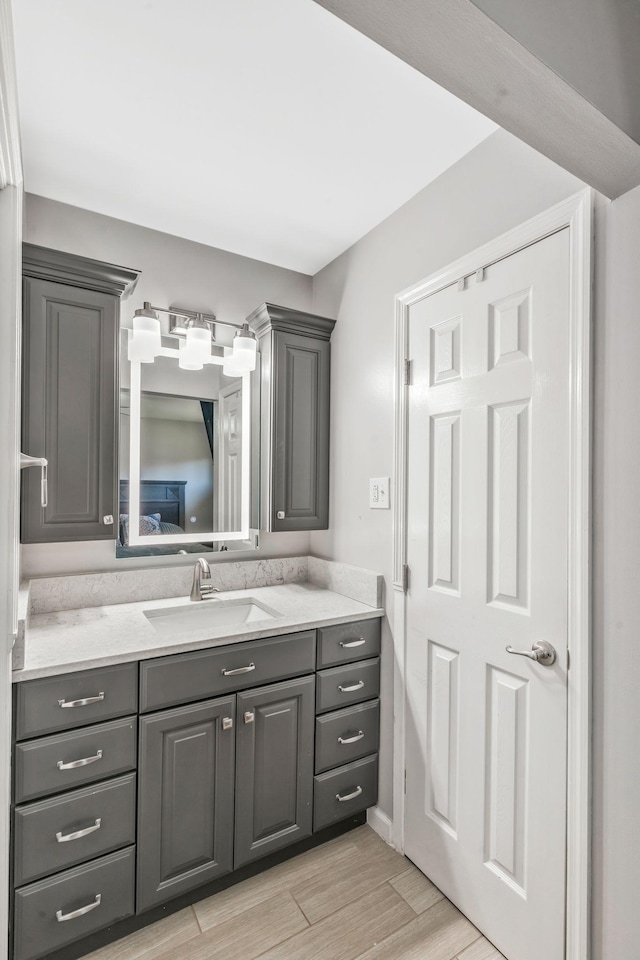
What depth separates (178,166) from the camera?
5.54 feet

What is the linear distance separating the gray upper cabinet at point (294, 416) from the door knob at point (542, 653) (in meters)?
1.17

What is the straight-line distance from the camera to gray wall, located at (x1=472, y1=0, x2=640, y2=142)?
2.49 ft

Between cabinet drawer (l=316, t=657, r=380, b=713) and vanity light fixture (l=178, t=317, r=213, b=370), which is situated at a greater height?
vanity light fixture (l=178, t=317, r=213, b=370)

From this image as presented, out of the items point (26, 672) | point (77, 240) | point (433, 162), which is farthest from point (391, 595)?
point (77, 240)

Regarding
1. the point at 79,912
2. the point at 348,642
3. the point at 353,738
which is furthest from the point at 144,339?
the point at 79,912

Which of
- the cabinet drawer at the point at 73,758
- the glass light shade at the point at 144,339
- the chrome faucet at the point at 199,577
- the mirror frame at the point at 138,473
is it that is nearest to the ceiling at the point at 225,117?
the glass light shade at the point at 144,339

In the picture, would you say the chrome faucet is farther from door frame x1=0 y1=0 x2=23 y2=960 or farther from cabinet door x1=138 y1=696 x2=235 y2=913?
door frame x1=0 y1=0 x2=23 y2=960

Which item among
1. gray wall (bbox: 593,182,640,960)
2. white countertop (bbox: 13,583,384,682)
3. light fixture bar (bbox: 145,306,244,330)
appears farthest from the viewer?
light fixture bar (bbox: 145,306,244,330)

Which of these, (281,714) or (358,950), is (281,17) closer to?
(281,714)

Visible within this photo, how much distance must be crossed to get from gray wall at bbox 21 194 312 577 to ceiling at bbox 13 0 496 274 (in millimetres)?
71

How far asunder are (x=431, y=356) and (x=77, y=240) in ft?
4.90

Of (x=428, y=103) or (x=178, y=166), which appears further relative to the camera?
(x=178, y=166)

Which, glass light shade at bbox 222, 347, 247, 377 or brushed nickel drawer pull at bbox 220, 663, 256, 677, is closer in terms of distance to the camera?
brushed nickel drawer pull at bbox 220, 663, 256, 677

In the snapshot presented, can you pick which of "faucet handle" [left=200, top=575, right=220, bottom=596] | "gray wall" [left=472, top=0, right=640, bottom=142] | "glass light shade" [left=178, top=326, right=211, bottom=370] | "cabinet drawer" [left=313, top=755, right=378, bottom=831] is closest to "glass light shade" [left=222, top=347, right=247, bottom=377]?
"glass light shade" [left=178, top=326, right=211, bottom=370]
